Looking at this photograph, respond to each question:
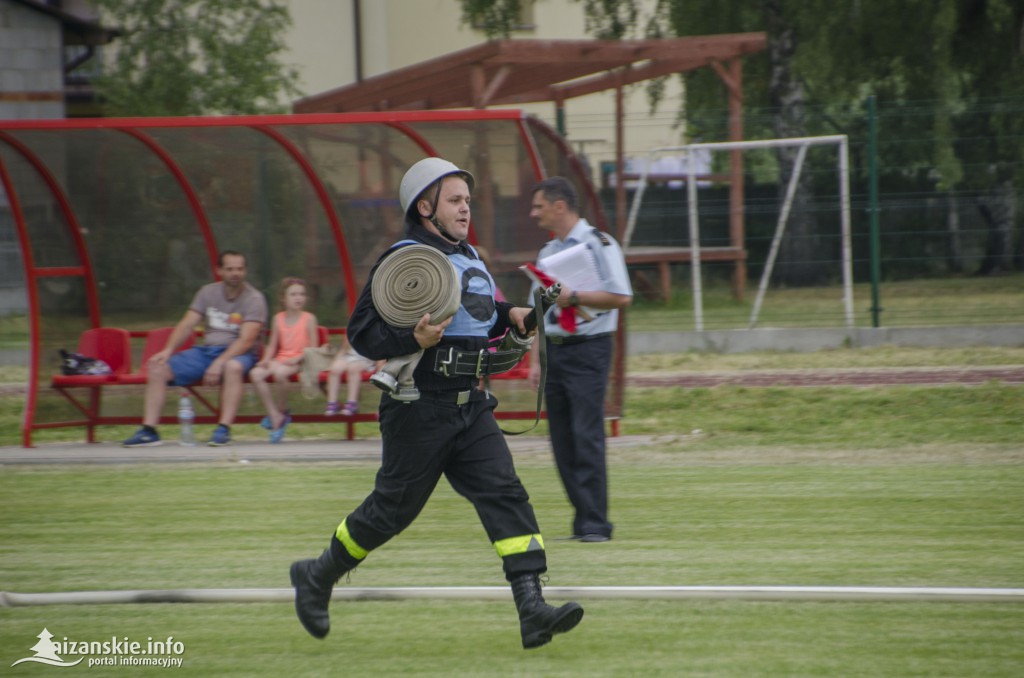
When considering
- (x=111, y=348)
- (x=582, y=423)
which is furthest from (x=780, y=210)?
(x=582, y=423)

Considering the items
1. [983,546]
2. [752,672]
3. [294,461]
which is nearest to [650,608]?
[752,672]

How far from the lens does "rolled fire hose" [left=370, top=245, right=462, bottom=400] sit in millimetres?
4875

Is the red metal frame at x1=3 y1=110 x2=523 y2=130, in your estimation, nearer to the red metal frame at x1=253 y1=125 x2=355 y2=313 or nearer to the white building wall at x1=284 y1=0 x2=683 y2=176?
the red metal frame at x1=253 y1=125 x2=355 y2=313

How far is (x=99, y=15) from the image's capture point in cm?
2558

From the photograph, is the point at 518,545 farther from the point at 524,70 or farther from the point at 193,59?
the point at 193,59

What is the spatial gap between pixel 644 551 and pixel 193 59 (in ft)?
63.0

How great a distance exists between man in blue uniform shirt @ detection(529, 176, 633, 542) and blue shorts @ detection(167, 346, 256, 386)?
4.20 metres

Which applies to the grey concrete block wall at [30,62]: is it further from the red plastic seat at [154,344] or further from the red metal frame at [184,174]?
the red plastic seat at [154,344]

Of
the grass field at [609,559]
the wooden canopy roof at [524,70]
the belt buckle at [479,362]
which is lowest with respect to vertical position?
the grass field at [609,559]

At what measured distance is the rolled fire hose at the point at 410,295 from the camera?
488cm

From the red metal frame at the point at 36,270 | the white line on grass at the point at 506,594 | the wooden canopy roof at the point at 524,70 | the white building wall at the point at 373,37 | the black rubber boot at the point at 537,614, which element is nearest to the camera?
the black rubber boot at the point at 537,614

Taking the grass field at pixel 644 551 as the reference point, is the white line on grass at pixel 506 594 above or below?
above

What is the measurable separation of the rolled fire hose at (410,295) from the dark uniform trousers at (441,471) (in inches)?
4.4

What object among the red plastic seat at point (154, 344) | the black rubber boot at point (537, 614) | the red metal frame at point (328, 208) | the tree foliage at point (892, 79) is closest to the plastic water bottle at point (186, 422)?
the red plastic seat at point (154, 344)
